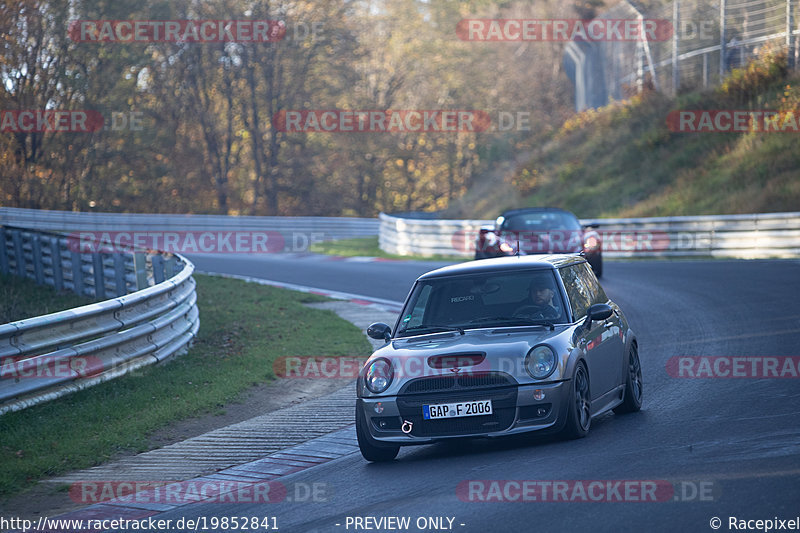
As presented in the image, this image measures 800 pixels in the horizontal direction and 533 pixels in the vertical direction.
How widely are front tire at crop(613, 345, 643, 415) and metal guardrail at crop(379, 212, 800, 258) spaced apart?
12.1m

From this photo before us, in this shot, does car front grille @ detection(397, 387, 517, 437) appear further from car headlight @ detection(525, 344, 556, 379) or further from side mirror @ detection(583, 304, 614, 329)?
side mirror @ detection(583, 304, 614, 329)

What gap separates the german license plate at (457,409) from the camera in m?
7.32

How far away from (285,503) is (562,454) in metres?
2.02

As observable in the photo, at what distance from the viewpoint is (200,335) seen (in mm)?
14102

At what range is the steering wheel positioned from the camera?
819 centimetres

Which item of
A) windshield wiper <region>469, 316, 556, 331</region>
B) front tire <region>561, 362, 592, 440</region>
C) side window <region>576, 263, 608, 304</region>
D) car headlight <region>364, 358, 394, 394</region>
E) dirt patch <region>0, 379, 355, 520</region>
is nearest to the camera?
dirt patch <region>0, 379, 355, 520</region>

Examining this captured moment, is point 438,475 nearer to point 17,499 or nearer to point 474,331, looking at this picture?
point 474,331

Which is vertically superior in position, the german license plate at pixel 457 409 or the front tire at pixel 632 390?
the german license plate at pixel 457 409

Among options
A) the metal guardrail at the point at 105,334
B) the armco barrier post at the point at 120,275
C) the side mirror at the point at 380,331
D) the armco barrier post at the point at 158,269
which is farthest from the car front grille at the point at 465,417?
the armco barrier post at the point at 120,275

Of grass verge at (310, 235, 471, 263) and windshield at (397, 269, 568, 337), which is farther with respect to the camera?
grass verge at (310, 235, 471, 263)

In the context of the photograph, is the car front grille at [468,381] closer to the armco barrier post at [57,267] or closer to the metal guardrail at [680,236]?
the armco barrier post at [57,267]

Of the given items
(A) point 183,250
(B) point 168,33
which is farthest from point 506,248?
(B) point 168,33

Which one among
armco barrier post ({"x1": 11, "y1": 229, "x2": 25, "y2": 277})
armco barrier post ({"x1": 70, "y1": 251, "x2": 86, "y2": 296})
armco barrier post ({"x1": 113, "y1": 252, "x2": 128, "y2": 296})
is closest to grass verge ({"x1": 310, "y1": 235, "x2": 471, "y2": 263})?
armco barrier post ({"x1": 11, "y1": 229, "x2": 25, "y2": 277})

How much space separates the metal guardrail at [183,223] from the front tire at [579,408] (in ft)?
91.3
